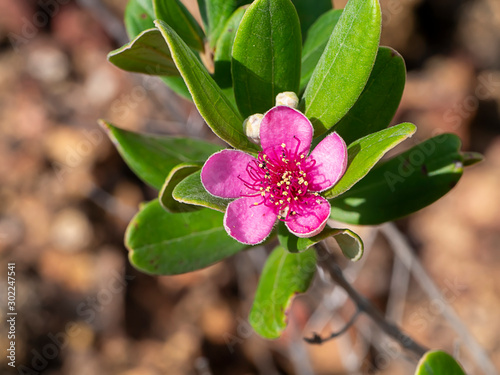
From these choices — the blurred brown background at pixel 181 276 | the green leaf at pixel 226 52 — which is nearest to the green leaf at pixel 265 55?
the green leaf at pixel 226 52

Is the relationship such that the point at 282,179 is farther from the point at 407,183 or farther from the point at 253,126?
the point at 407,183

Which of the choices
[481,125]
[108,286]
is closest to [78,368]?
[108,286]

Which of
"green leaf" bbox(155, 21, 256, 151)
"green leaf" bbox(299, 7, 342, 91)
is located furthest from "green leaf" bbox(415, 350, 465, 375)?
"green leaf" bbox(299, 7, 342, 91)

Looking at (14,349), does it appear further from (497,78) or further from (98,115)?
(497,78)

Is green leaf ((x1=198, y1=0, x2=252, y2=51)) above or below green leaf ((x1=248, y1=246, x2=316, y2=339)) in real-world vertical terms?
above

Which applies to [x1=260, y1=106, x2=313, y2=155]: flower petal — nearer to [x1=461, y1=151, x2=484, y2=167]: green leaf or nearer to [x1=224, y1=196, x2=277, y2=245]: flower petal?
[x1=224, y1=196, x2=277, y2=245]: flower petal
